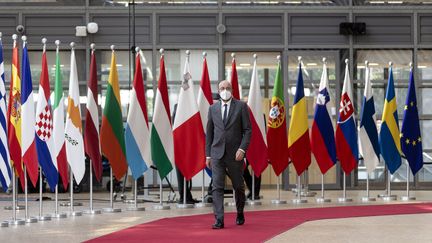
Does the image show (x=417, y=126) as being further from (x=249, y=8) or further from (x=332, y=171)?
(x=249, y=8)

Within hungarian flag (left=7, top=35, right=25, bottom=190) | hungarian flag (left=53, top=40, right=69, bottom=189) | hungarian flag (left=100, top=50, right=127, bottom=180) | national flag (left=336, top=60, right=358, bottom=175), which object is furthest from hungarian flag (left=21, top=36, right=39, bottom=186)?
national flag (left=336, top=60, right=358, bottom=175)

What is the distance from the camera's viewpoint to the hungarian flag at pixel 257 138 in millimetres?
15805

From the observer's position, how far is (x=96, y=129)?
573 inches

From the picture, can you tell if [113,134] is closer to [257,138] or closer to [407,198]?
[257,138]

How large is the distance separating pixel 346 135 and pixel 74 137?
4943 millimetres

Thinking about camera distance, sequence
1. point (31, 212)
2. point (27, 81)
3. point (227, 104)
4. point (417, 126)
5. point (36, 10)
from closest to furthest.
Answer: point (227, 104) < point (27, 81) < point (31, 212) < point (417, 126) < point (36, 10)

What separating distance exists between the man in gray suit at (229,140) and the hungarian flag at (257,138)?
386 centimetres

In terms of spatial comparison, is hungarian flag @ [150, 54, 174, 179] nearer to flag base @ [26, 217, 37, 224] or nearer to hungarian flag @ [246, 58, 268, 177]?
hungarian flag @ [246, 58, 268, 177]

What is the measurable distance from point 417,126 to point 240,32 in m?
4.81

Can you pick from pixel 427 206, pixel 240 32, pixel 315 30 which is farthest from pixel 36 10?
pixel 427 206

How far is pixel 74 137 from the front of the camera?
14.0 m

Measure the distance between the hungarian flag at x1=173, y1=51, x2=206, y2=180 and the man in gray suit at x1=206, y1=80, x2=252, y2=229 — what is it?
306 centimetres

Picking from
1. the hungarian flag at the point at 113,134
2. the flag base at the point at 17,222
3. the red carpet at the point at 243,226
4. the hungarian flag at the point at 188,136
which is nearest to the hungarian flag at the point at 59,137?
the hungarian flag at the point at 113,134

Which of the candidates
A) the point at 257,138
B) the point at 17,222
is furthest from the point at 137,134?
the point at 17,222
